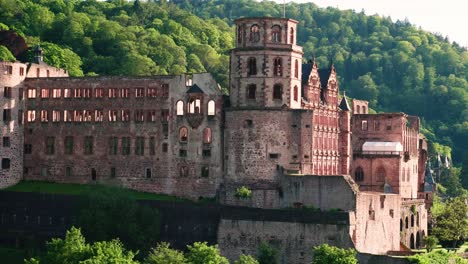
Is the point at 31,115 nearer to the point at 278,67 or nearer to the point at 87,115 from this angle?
the point at 87,115

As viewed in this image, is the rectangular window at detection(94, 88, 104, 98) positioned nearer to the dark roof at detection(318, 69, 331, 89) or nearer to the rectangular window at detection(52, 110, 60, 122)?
the rectangular window at detection(52, 110, 60, 122)

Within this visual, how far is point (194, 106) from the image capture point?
370 feet

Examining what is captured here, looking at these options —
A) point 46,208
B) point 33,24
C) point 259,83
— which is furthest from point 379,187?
point 33,24

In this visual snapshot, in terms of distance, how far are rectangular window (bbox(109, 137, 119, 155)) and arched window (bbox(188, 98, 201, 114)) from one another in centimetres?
780

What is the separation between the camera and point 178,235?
351 feet

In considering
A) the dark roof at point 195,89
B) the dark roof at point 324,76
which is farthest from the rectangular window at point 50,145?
the dark roof at point 324,76

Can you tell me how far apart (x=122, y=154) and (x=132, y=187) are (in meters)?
3.16

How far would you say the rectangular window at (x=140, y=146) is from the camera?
114 m

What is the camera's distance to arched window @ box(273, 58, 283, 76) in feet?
357

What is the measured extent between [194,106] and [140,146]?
251 inches

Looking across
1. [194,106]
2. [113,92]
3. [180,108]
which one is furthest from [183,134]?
[113,92]

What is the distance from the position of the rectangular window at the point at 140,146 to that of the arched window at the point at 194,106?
5.39 meters

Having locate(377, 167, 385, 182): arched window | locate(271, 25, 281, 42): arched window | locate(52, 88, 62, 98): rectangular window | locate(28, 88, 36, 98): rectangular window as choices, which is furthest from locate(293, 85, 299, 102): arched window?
locate(28, 88, 36, 98): rectangular window

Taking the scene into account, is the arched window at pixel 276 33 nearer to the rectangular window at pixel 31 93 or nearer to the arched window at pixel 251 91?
the arched window at pixel 251 91
